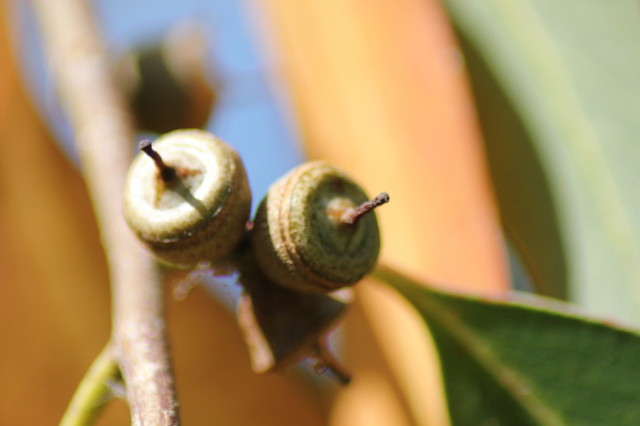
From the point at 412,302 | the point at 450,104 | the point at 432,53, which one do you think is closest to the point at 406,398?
the point at 412,302

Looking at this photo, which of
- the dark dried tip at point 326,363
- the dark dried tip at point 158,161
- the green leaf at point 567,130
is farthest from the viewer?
the green leaf at point 567,130

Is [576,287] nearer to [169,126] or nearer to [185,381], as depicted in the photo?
[185,381]

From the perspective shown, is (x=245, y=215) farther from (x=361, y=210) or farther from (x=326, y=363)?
(x=326, y=363)

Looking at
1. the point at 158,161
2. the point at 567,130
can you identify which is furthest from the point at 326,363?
the point at 567,130

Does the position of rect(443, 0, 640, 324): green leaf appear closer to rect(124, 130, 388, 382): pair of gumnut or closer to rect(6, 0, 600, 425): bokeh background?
rect(6, 0, 600, 425): bokeh background

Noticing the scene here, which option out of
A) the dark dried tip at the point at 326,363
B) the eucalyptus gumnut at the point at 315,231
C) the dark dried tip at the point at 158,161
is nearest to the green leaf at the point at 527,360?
the dark dried tip at the point at 326,363

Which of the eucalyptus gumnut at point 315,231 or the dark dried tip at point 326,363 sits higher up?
the eucalyptus gumnut at point 315,231

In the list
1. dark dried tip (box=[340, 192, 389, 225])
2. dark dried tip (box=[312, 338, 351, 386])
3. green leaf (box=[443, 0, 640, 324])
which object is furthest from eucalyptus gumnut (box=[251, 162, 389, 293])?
green leaf (box=[443, 0, 640, 324])

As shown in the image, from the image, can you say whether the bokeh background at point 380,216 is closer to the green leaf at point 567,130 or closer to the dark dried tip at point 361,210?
the green leaf at point 567,130
